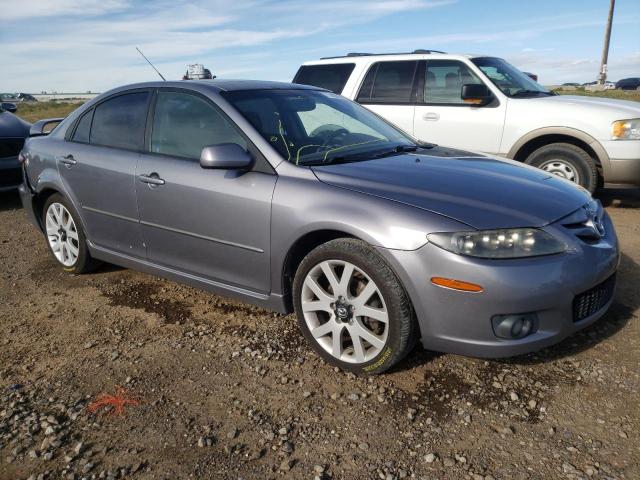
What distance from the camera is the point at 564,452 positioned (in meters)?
2.26

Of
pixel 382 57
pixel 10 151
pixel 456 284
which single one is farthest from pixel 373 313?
pixel 10 151

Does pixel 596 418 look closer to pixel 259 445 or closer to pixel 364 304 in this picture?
pixel 364 304

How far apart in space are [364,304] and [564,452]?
1.13 metres

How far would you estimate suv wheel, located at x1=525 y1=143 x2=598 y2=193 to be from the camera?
593cm

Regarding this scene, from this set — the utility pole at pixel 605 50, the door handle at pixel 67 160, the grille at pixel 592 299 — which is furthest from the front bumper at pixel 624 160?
the utility pole at pixel 605 50

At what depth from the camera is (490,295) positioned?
8.14ft

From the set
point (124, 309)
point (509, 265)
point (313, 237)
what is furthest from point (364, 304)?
point (124, 309)

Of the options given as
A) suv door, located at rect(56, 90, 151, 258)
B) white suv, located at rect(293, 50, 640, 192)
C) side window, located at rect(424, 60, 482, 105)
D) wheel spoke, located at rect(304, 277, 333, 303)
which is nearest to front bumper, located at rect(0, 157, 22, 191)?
suv door, located at rect(56, 90, 151, 258)

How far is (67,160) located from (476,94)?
179 inches

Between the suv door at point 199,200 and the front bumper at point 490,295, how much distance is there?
942mm

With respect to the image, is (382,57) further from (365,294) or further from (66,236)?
(365,294)

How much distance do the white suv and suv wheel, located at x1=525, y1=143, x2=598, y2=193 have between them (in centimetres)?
1

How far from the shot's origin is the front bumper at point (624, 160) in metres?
5.73

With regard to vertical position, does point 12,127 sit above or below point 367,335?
above
